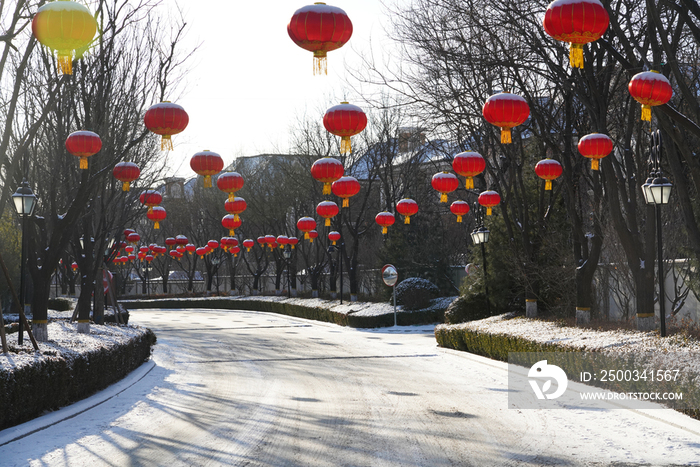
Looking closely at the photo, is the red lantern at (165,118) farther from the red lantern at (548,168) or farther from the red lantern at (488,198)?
the red lantern at (488,198)

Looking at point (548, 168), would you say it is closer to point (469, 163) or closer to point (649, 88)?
point (469, 163)

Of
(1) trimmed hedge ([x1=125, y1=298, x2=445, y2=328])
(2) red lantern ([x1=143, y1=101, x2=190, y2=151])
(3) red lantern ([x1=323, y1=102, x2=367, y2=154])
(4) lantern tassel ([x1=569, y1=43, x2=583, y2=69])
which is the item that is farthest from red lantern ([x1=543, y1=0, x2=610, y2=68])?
(1) trimmed hedge ([x1=125, y1=298, x2=445, y2=328])

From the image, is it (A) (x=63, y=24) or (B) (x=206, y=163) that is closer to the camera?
(A) (x=63, y=24)

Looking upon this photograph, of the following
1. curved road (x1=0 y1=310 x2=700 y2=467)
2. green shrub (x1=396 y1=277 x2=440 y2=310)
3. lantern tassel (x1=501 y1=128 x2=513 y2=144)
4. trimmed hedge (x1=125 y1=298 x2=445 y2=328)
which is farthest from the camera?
green shrub (x1=396 y1=277 x2=440 y2=310)

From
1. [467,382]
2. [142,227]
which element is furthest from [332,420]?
[142,227]

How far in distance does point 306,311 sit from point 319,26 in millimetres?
29249

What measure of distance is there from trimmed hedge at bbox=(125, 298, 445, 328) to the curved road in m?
13.7

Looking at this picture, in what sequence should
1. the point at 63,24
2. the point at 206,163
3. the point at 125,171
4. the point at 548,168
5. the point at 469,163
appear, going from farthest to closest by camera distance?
the point at 469,163 → the point at 548,168 → the point at 125,171 → the point at 206,163 → the point at 63,24

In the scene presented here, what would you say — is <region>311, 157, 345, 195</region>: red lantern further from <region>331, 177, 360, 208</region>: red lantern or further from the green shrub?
the green shrub

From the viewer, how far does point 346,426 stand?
8.52 m

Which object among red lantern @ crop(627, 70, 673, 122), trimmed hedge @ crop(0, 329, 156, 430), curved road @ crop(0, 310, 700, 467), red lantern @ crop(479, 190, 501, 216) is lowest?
curved road @ crop(0, 310, 700, 467)

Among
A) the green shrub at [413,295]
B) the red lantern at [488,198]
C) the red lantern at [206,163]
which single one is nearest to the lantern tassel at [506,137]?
the red lantern at [206,163]

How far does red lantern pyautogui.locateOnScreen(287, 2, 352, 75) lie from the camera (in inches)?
327

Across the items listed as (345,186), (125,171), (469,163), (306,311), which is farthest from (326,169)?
(306,311)
